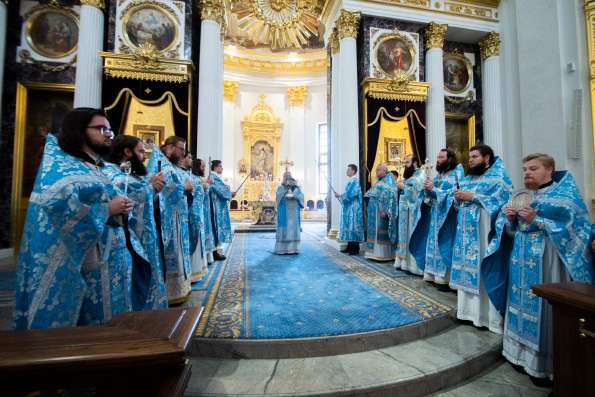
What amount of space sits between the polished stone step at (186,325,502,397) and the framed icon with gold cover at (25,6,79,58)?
8499 mm

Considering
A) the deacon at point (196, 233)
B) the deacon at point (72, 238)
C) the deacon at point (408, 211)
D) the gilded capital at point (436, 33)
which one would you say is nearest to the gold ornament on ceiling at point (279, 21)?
the gilded capital at point (436, 33)

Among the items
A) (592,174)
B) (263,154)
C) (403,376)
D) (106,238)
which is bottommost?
(403,376)

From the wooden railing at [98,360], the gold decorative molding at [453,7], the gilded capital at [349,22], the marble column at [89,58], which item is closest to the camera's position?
the wooden railing at [98,360]

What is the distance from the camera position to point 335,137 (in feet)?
27.7

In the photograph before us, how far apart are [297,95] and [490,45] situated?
10.0m

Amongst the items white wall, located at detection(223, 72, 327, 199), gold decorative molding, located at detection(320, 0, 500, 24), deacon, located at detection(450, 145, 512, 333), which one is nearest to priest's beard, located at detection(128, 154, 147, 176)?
deacon, located at detection(450, 145, 512, 333)

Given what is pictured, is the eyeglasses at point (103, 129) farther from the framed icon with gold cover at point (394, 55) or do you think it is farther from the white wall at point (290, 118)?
the white wall at point (290, 118)

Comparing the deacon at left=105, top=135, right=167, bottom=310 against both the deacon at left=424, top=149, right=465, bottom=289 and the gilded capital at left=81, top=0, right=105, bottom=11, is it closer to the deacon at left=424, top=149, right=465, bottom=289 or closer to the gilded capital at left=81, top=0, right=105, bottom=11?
the deacon at left=424, top=149, right=465, bottom=289

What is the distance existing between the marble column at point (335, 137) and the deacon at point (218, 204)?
300 cm

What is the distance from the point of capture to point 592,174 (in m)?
4.61

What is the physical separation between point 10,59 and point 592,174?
11.8m

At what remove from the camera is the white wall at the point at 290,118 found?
55.6 feet

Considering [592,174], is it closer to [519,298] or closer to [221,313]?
[519,298]

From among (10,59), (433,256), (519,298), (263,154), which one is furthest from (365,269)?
(263,154)
